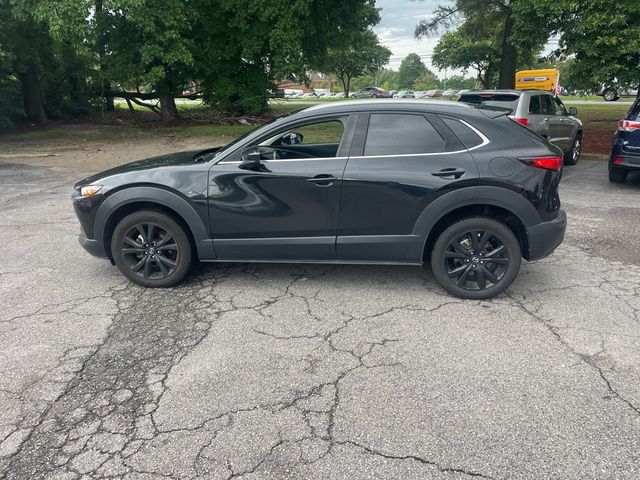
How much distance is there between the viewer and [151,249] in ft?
14.7

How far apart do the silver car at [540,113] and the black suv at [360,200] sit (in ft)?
16.5

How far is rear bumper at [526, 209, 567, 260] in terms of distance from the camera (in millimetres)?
4086

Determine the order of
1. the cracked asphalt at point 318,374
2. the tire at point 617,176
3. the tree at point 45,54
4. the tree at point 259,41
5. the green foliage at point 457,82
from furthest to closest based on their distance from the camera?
the green foliage at point 457,82, the tree at point 259,41, the tree at point 45,54, the tire at point 617,176, the cracked asphalt at point 318,374

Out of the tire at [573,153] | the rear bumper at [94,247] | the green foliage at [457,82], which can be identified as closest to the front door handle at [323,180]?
the rear bumper at [94,247]

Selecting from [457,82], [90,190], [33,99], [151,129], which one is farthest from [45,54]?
[457,82]

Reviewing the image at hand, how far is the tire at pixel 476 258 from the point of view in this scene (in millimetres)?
4102

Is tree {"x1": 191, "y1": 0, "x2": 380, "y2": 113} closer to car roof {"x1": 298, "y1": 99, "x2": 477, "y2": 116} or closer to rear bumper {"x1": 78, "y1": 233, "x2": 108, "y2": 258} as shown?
car roof {"x1": 298, "y1": 99, "x2": 477, "y2": 116}

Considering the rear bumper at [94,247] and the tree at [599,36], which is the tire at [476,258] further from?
the tree at [599,36]

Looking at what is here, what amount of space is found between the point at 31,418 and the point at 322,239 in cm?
250

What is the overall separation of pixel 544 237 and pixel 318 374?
2354mm

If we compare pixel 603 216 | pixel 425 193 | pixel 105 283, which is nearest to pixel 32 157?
pixel 105 283

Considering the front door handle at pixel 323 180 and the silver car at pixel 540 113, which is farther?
the silver car at pixel 540 113

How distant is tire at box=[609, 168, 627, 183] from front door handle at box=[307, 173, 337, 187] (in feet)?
23.9

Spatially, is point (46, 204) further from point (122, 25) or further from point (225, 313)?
point (122, 25)
